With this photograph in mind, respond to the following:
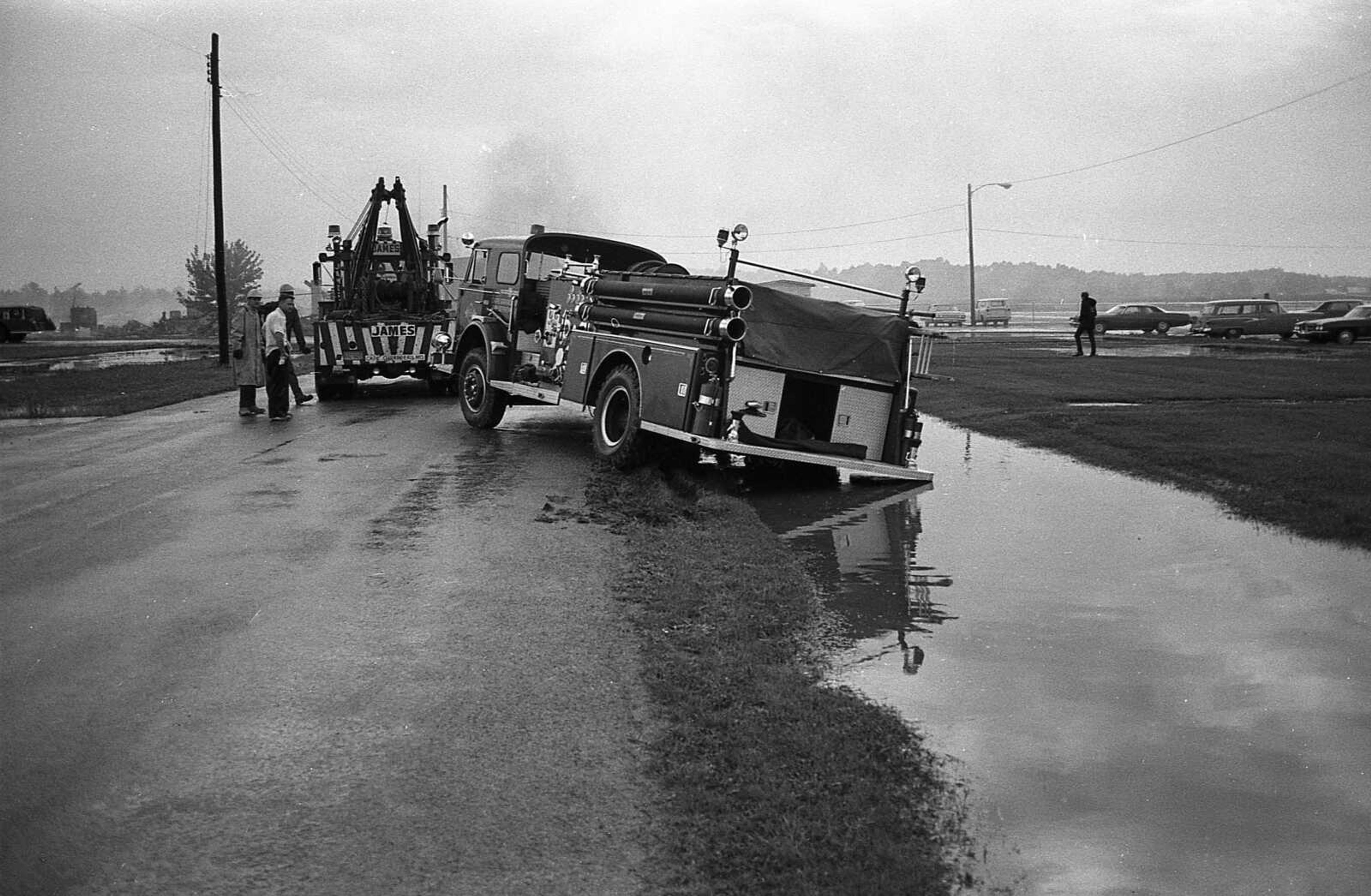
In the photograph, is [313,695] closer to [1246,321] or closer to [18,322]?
[1246,321]

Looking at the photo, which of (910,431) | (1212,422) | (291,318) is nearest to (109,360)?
(291,318)

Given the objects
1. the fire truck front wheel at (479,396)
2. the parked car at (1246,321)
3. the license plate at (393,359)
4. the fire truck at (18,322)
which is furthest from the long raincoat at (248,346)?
the parked car at (1246,321)

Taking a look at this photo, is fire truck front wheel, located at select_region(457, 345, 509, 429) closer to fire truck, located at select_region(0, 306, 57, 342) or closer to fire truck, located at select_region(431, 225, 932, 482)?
fire truck, located at select_region(431, 225, 932, 482)

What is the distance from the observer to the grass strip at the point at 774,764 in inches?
149

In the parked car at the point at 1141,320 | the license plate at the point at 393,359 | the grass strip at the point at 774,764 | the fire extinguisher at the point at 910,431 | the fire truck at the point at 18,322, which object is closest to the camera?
the grass strip at the point at 774,764

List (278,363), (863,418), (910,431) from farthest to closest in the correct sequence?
(278,363), (910,431), (863,418)

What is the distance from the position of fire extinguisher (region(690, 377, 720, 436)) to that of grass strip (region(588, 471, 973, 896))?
344 centimetres

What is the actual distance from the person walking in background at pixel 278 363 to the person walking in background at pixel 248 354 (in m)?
0.16

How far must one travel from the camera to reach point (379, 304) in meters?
22.2

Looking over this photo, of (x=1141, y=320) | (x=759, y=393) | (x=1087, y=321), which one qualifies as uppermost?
(x=1141, y=320)

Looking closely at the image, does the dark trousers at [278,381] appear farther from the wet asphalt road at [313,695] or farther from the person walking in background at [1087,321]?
the person walking in background at [1087,321]

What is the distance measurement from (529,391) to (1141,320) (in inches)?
1856

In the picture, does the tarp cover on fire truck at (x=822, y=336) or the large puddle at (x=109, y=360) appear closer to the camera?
the tarp cover on fire truck at (x=822, y=336)

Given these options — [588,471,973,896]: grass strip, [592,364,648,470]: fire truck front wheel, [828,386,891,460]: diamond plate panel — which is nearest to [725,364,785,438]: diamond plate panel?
[828,386,891,460]: diamond plate panel
